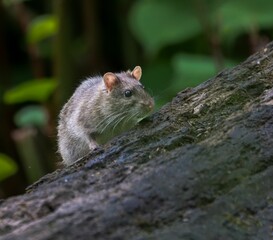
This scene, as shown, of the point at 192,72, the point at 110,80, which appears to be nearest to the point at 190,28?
the point at 192,72

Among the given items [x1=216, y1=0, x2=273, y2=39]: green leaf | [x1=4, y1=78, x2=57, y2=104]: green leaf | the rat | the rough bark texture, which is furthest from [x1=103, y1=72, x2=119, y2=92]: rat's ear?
[x1=216, y1=0, x2=273, y2=39]: green leaf

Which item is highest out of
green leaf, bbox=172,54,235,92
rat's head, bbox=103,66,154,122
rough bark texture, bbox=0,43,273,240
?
green leaf, bbox=172,54,235,92

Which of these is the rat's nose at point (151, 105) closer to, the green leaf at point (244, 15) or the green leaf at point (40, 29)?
the green leaf at point (40, 29)

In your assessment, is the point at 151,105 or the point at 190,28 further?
the point at 190,28

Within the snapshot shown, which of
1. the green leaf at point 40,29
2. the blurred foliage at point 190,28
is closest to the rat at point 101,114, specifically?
the blurred foliage at point 190,28

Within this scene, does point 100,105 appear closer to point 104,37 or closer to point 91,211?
point 91,211

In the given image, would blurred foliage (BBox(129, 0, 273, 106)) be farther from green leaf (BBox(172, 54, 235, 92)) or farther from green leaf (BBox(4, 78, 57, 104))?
green leaf (BBox(4, 78, 57, 104))

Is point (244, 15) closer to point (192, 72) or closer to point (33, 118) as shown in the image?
point (192, 72)

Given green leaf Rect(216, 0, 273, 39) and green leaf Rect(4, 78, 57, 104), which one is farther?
green leaf Rect(216, 0, 273, 39)
